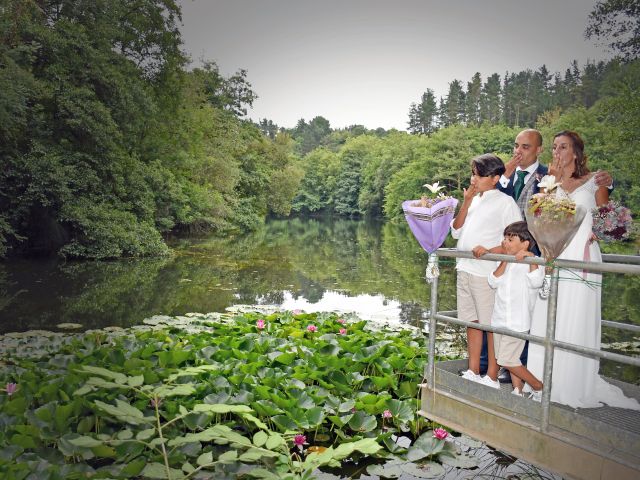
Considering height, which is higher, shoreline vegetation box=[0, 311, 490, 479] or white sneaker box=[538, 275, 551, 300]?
white sneaker box=[538, 275, 551, 300]

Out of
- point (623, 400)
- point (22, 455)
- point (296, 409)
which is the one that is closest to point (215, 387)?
point (296, 409)

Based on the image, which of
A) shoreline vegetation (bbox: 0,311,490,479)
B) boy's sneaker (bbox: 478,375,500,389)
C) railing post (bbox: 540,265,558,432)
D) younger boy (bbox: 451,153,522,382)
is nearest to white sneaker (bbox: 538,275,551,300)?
railing post (bbox: 540,265,558,432)

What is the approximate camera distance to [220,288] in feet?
39.2

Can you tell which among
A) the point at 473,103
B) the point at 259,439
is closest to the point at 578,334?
the point at 259,439

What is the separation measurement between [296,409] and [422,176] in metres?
38.2

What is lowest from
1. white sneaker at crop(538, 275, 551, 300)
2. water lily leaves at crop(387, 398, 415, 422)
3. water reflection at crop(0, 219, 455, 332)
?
water reflection at crop(0, 219, 455, 332)

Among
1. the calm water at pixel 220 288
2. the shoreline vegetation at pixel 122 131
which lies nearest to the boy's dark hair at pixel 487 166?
the calm water at pixel 220 288

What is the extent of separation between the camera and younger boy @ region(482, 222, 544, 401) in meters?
2.99

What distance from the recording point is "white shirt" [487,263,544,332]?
3.00m

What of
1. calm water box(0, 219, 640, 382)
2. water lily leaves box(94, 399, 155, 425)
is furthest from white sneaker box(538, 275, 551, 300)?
calm water box(0, 219, 640, 382)

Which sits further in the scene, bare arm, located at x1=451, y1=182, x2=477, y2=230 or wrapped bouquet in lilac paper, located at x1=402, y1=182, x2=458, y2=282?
bare arm, located at x1=451, y1=182, x2=477, y2=230

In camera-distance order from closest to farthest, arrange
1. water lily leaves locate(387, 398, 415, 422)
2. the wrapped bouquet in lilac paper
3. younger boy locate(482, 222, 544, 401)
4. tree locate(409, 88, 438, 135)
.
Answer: younger boy locate(482, 222, 544, 401) < the wrapped bouquet in lilac paper < water lily leaves locate(387, 398, 415, 422) < tree locate(409, 88, 438, 135)

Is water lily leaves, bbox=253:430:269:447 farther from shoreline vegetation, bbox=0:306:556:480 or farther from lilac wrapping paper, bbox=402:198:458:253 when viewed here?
lilac wrapping paper, bbox=402:198:458:253

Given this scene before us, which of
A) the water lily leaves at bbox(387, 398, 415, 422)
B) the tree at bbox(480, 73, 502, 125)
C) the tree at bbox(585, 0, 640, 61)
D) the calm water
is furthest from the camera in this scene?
the tree at bbox(480, 73, 502, 125)
